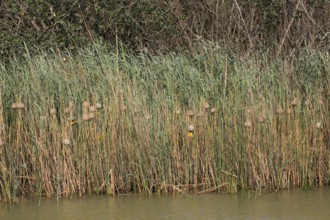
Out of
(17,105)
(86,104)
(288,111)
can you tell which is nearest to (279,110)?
(288,111)

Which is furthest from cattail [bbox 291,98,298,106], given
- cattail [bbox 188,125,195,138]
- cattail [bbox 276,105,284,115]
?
cattail [bbox 188,125,195,138]

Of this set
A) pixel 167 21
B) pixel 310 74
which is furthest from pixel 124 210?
pixel 167 21

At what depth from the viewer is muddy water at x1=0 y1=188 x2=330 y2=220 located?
4.80m

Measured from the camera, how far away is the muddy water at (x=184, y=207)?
4805 mm

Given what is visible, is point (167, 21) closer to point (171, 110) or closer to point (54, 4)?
point (54, 4)

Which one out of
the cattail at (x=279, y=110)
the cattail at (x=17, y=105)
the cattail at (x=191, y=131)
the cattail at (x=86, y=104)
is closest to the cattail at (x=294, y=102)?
the cattail at (x=279, y=110)

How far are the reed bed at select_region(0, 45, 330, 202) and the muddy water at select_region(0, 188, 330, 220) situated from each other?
5.9 inches

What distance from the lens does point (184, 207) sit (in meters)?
5.04

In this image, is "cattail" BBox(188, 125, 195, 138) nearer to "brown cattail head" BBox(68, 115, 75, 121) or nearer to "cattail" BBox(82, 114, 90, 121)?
"cattail" BBox(82, 114, 90, 121)

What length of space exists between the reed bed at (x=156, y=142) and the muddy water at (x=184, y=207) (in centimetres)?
15

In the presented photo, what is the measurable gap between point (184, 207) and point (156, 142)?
0.71 meters

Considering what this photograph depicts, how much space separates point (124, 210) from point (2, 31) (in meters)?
4.87

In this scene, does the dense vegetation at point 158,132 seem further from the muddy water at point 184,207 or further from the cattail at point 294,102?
the muddy water at point 184,207

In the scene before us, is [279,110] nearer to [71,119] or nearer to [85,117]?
[85,117]
